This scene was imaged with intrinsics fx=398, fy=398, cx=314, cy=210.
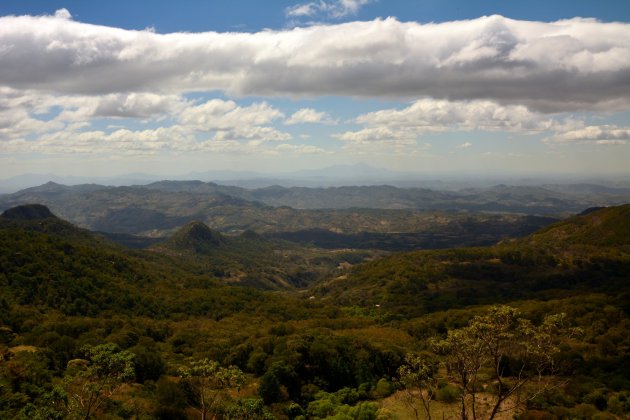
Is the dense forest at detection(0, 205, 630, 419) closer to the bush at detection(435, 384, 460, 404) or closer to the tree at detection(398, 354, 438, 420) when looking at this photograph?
the bush at detection(435, 384, 460, 404)

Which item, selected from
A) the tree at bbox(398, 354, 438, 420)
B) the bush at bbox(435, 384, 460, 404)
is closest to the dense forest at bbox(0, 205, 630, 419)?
the bush at bbox(435, 384, 460, 404)

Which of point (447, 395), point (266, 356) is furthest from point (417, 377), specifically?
point (266, 356)

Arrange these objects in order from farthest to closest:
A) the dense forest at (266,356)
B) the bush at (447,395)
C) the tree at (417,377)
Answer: the bush at (447,395) < the dense forest at (266,356) < the tree at (417,377)

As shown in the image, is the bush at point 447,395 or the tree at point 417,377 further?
the bush at point 447,395

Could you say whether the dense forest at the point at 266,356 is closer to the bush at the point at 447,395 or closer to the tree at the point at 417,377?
the bush at the point at 447,395

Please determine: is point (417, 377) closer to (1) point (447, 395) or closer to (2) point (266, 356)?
(1) point (447, 395)

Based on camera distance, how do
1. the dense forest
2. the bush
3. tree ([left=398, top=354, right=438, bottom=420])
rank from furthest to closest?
the bush < the dense forest < tree ([left=398, top=354, right=438, bottom=420])

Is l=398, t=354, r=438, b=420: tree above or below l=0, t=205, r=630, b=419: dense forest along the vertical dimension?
above

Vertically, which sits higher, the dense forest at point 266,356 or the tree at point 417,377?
the tree at point 417,377

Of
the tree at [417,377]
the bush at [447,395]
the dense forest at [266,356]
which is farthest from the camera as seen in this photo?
the bush at [447,395]

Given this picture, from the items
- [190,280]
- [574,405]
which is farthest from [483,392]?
[190,280]

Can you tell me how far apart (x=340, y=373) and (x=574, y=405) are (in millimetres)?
34145

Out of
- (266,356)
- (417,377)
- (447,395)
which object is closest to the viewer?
(417,377)

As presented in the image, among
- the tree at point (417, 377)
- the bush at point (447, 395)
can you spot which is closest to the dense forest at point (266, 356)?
the bush at point (447, 395)
